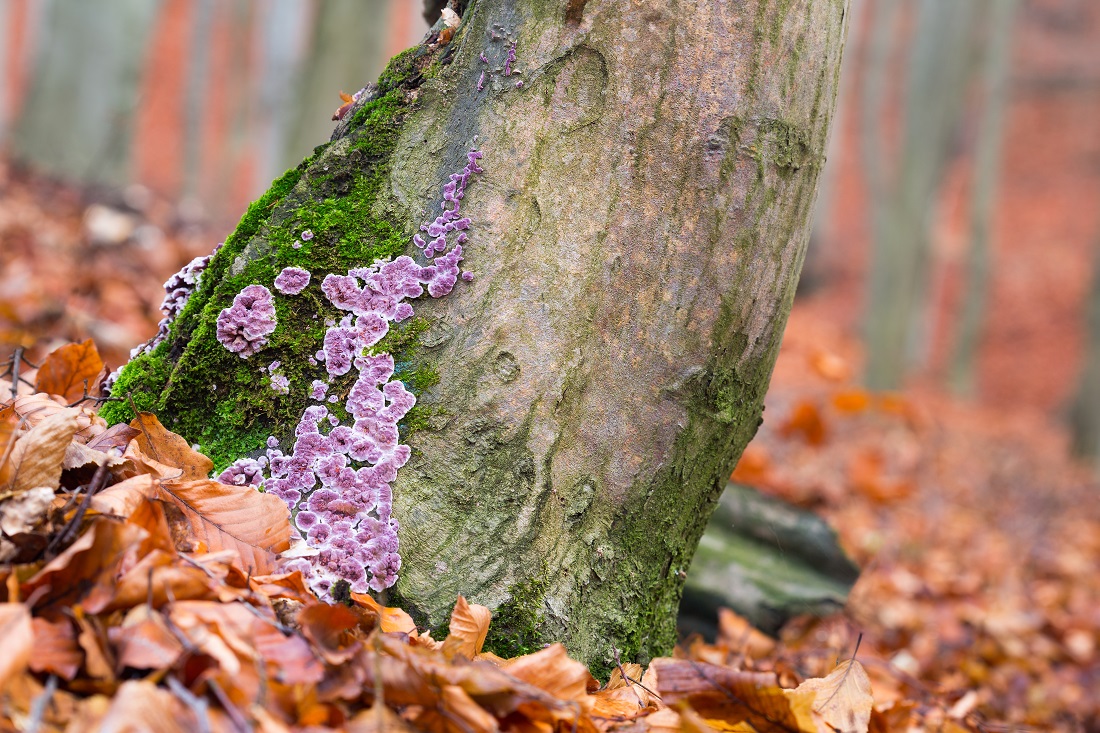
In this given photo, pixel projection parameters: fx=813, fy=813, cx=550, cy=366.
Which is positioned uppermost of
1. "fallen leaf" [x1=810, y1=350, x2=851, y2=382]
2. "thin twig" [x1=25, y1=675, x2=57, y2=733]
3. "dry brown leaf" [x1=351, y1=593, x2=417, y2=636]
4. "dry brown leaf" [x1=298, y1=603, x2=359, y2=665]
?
"fallen leaf" [x1=810, y1=350, x2=851, y2=382]

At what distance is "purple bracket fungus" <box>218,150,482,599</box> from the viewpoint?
1462 millimetres

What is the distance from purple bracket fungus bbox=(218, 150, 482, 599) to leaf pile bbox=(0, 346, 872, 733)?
78mm

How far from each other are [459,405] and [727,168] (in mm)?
650

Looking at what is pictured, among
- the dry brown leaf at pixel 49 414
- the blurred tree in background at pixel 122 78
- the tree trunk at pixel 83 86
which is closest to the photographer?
the dry brown leaf at pixel 49 414

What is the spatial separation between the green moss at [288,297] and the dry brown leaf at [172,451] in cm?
6

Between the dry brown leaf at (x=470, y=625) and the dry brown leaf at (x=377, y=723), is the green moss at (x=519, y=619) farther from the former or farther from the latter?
the dry brown leaf at (x=377, y=723)

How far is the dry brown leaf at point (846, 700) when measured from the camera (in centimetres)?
138

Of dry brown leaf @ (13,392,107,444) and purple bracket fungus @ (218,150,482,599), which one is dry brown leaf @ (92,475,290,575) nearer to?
purple bracket fungus @ (218,150,482,599)

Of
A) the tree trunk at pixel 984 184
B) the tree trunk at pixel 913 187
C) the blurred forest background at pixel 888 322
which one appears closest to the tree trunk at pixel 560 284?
the blurred forest background at pixel 888 322

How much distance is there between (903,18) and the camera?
29359mm

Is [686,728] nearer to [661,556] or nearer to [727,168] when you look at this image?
[661,556]

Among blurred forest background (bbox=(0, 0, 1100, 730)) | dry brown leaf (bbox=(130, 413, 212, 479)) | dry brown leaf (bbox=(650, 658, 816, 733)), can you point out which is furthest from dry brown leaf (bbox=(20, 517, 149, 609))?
blurred forest background (bbox=(0, 0, 1100, 730))

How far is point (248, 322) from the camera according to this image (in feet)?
4.93

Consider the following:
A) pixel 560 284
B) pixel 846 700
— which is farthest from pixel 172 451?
pixel 846 700
